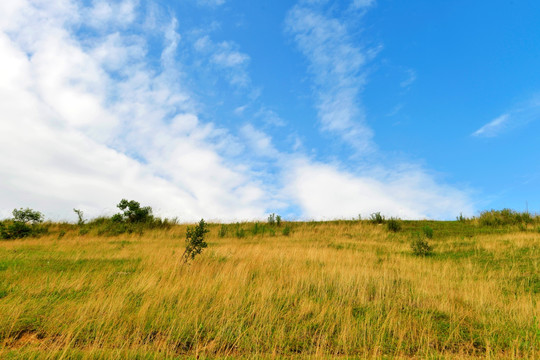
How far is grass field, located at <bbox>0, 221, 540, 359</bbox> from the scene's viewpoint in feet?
15.0

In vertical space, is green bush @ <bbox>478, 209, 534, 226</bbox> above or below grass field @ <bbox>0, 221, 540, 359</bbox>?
above

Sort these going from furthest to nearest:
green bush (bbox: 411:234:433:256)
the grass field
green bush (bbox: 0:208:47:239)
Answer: green bush (bbox: 0:208:47:239), green bush (bbox: 411:234:433:256), the grass field

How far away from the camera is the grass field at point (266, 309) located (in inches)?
180

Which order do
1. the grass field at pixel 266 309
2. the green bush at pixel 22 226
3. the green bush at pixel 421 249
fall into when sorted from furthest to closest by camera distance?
the green bush at pixel 22 226
the green bush at pixel 421 249
the grass field at pixel 266 309

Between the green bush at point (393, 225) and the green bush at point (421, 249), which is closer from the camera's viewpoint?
the green bush at point (421, 249)

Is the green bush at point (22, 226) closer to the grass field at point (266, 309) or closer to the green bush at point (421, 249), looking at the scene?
the grass field at point (266, 309)

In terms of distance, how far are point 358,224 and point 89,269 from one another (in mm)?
18115

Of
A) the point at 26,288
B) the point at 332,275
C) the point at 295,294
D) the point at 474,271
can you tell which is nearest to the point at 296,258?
the point at 332,275

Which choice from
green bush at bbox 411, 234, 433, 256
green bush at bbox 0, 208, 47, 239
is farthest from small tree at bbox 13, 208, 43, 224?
green bush at bbox 411, 234, 433, 256

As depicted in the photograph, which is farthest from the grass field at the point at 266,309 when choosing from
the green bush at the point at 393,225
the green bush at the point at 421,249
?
the green bush at the point at 393,225

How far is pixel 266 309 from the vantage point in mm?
5652

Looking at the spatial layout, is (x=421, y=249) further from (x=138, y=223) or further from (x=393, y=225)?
Result: (x=138, y=223)

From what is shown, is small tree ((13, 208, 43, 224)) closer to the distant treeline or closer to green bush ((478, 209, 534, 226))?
the distant treeline

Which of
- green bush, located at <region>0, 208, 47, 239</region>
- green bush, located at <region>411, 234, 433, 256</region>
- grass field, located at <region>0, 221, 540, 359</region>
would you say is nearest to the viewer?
grass field, located at <region>0, 221, 540, 359</region>
